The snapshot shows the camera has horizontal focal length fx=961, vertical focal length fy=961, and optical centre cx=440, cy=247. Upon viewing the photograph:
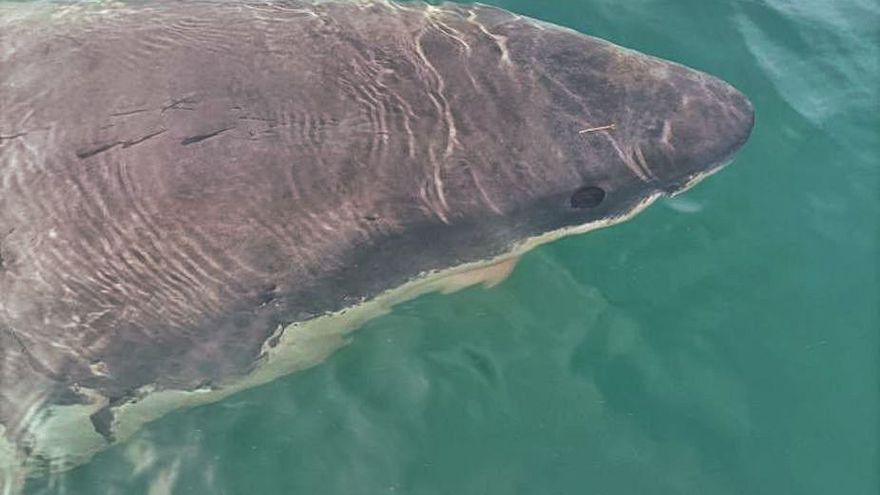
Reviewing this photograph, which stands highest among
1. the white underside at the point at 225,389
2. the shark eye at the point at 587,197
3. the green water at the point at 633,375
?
the shark eye at the point at 587,197

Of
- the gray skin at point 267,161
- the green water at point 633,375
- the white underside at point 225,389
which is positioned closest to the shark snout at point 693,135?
the gray skin at point 267,161

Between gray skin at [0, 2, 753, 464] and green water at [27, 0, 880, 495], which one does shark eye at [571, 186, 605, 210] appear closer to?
gray skin at [0, 2, 753, 464]

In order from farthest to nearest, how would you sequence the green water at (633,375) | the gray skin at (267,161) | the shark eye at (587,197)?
1. the green water at (633,375)
2. the shark eye at (587,197)
3. the gray skin at (267,161)

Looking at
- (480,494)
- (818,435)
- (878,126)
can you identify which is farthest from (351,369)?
(878,126)

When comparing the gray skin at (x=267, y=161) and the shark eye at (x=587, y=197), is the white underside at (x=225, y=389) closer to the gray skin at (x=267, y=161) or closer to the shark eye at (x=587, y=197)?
the gray skin at (x=267, y=161)

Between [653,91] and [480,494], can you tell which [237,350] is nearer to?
[480,494]

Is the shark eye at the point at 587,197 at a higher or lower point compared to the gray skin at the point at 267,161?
lower

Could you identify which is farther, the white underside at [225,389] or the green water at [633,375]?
the green water at [633,375]

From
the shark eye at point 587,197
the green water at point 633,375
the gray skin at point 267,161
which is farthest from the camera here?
the green water at point 633,375
